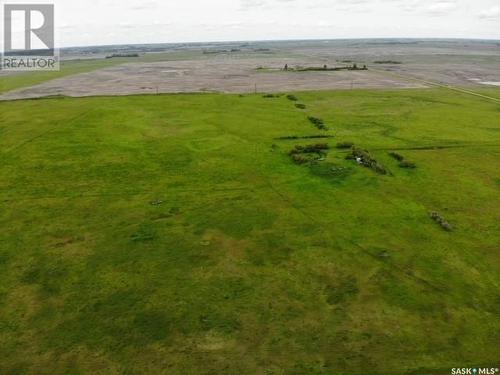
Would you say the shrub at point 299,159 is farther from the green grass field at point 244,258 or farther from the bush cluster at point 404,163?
the bush cluster at point 404,163

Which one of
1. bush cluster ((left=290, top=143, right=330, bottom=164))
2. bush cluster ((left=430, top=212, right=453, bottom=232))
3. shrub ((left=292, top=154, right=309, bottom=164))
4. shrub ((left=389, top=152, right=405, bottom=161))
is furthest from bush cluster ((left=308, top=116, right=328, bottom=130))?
bush cluster ((left=430, top=212, right=453, bottom=232))

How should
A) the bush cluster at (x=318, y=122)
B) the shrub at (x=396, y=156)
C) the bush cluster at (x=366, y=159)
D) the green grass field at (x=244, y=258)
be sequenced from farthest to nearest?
the bush cluster at (x=318, y=122) < the shrub at (x=396, y=156) < the bush cluster at (x=366, y=159) < the green grass field at (x=244, y=258)

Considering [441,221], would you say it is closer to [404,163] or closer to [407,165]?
[407,165]

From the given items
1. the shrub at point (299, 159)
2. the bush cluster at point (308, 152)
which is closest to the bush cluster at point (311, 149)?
the bush cluster at point (308, 152)

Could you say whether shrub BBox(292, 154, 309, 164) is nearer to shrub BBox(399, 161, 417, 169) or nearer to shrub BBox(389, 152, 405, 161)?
shrub BBox(399, 161, 417, 169)

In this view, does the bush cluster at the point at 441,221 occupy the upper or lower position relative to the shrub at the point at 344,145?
lower
